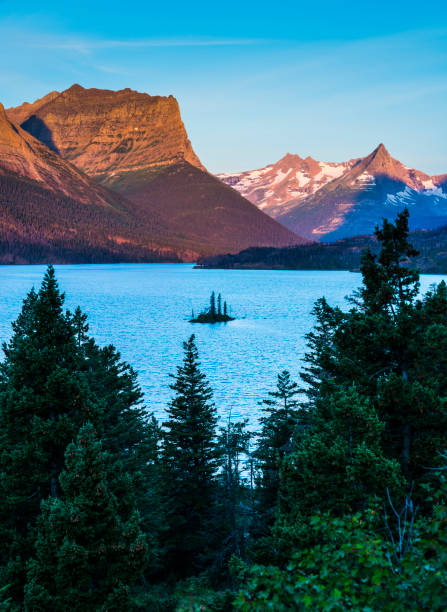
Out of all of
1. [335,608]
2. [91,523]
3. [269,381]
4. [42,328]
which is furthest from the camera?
[269,381]

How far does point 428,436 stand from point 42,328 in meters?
13.2

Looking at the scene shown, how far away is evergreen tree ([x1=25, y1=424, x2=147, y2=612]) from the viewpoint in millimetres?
13102

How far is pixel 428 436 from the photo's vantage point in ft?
49.1

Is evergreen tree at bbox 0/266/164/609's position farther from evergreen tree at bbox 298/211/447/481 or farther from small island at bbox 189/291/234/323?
small island at bbox 189/291/234/323

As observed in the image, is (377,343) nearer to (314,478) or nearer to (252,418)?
(314,478)

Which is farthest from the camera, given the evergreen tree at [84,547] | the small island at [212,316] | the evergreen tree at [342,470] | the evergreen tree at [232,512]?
the small island at [212,316]

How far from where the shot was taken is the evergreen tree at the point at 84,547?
516 inches

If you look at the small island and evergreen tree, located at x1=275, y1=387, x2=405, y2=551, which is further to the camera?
the small island

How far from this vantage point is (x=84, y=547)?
45.0 ft

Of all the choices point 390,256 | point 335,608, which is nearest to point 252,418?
point 390,256

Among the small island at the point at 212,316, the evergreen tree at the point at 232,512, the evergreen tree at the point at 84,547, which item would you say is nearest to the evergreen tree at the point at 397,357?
the evergreen tree at the point at 84,547

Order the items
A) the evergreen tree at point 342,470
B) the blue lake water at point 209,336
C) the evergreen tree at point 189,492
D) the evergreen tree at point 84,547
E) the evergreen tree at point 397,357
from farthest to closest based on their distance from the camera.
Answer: the blue lake water at point 209,336
the evergreen tree at point 189,492
the evergreen tree at point 397,357
the evergreen tree at point 84,547
the evergreen tree at point 342,470

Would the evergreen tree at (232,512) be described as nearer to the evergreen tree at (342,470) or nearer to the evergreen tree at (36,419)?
the evergreen tree at (36,419)

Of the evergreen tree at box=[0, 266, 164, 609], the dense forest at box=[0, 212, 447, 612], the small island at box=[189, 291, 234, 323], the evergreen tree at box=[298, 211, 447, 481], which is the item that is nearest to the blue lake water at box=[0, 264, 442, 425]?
the small island at box=[189, 291, 234, 323]
